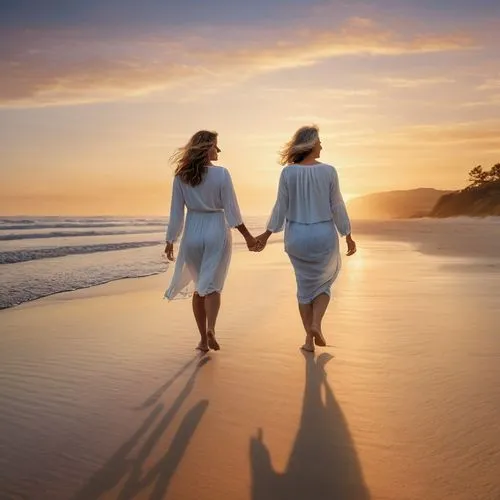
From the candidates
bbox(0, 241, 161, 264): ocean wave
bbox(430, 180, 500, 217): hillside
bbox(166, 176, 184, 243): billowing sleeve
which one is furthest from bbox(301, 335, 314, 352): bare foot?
bbox(430, 180, 500, 217): hillside

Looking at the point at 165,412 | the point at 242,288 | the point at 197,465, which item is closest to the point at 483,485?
the point at 197,465

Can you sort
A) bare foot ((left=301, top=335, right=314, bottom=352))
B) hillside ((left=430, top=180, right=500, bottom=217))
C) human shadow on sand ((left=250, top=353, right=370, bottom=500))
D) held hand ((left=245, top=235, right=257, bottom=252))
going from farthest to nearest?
hillside ((left=430, top=180, right=500, bottom=217)) < held hand ((left=245, top=235, right=257, bottom=252)) < bare foot ((left=301, top=335, right=314, bottom=352)) < human shadow on sand ((left=250, top=353, right=370, bottom=500))

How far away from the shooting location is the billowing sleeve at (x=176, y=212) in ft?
19.2

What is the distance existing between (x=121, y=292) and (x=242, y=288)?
1.88m

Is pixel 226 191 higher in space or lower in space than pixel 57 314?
higher

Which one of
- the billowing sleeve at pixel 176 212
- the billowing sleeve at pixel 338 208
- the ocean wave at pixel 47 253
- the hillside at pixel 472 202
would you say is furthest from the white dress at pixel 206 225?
the hillside at pixel 472 202

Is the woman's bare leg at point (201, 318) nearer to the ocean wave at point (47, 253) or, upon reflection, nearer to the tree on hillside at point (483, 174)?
the ocean wave at point (47, 253)

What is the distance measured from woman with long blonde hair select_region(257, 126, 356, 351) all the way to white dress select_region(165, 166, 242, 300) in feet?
1.73

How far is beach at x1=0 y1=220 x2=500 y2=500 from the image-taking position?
2.82m

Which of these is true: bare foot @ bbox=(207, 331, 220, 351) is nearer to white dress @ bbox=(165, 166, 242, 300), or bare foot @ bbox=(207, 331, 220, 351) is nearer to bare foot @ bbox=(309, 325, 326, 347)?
white dress @ bbox=(165, 166, 242, 300)

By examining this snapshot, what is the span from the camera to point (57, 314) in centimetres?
757

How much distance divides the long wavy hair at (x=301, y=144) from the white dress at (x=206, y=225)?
2.04ft

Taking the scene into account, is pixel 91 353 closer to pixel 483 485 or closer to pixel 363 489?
pixel 363 489

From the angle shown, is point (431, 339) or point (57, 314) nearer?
point (431, 339)
